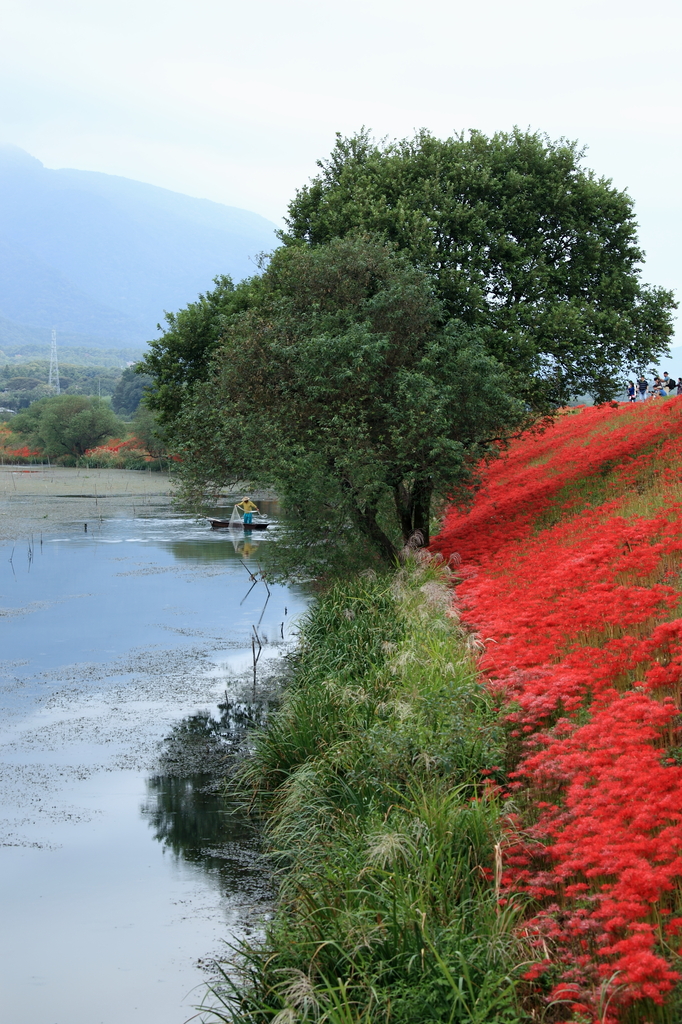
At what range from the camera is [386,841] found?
730 cm

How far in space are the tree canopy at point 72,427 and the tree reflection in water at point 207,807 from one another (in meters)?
80.1

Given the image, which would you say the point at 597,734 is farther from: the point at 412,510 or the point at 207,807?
the point at 412,510

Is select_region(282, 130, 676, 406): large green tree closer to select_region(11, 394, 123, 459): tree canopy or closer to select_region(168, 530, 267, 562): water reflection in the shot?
select_region(168, 530, 267, 562): water reflection

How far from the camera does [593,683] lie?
380 inches

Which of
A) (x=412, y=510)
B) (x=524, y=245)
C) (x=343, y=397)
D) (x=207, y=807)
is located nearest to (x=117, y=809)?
(x=207, y=807)

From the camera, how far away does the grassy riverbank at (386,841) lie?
19.6 ft

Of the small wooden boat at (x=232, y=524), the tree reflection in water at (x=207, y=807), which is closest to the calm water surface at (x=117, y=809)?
the tree reflection in water at (x=207, y=807)

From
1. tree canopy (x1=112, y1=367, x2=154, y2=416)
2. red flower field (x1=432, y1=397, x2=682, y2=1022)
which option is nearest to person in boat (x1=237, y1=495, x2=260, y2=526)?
red flower field (x1=432, y1=397, x2=682, y2=1022)

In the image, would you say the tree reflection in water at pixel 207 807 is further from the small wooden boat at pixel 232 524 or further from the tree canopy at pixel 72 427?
the tree canopy at pixel 72 427

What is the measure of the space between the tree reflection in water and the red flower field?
140 inches

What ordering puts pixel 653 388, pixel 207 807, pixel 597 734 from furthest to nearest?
pixel 653 388 < pixel 207 807 < pixel 597 734

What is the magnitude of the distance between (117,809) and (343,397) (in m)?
10.2

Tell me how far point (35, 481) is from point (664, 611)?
236ft

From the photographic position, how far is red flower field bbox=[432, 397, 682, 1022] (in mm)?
5797
